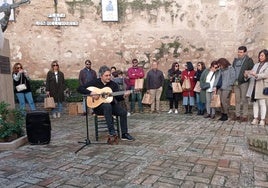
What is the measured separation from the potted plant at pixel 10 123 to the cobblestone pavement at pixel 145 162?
374mm

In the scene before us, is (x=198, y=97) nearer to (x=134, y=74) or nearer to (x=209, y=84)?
(x=209, y=84)

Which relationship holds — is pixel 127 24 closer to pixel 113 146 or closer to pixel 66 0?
pixel 66 0

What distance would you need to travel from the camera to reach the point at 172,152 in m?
3.84

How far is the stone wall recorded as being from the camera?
10305 mm

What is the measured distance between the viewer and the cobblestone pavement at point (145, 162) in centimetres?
280

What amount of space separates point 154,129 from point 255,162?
8.30 ft

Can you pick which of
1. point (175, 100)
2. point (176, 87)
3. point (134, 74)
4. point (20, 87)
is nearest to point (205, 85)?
point (176, 87)

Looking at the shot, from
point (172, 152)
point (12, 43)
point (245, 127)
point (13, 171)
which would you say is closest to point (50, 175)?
point (13, 171)

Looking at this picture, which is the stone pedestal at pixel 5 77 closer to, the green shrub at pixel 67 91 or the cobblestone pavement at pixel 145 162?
the cobblestone pavement at pixel 145 162

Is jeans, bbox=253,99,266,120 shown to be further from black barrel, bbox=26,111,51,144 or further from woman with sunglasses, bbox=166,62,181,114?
black barrel, bbox=26,111,51,144

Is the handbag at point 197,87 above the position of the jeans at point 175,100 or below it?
above

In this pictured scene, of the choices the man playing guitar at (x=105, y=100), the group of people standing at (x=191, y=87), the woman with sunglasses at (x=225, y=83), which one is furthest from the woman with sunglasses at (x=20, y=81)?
the woman with sunglasses at (x=225, y=83)

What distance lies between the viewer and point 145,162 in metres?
3.42

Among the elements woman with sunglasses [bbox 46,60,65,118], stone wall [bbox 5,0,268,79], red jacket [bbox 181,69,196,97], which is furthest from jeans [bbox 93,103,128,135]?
stone wall [bbox 5,0,268,79]
